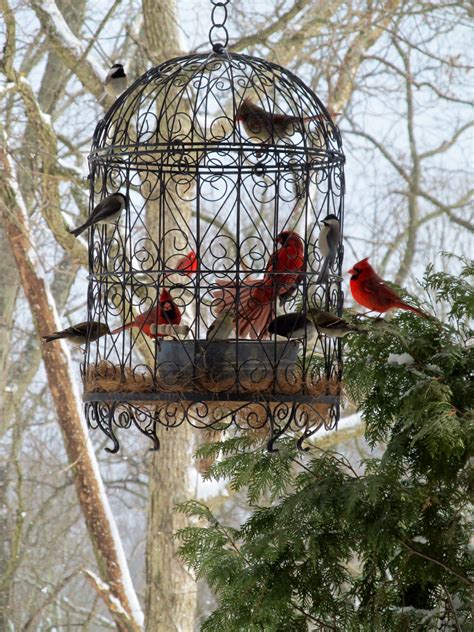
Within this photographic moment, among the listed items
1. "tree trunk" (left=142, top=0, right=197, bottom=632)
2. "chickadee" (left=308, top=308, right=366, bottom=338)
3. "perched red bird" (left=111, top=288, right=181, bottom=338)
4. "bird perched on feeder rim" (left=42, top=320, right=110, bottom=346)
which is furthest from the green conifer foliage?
"tree trunk" (left=142, top=0, right=197, bottom=632)

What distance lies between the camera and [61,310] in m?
9.97

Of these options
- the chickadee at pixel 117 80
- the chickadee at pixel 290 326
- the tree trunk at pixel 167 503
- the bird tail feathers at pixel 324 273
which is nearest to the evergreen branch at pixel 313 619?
the chickadee at pixel 290 326

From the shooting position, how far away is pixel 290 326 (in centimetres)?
307

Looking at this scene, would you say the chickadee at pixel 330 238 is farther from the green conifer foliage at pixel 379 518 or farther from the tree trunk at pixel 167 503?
the tree trunk at pixel 167 503

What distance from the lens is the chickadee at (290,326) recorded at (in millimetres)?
3051

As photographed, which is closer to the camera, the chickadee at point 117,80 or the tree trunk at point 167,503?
the chickadee at point 117,80

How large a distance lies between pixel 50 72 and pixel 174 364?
731cm

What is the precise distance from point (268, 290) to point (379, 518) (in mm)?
857

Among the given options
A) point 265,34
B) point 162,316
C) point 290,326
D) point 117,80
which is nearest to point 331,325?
point 290,326

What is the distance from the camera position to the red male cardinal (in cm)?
323

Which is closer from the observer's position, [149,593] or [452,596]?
[452,596]

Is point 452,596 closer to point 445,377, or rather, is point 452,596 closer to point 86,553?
point 445,377

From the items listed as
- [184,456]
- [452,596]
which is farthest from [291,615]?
[184,456]

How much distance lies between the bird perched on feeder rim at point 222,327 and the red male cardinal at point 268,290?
28mm
